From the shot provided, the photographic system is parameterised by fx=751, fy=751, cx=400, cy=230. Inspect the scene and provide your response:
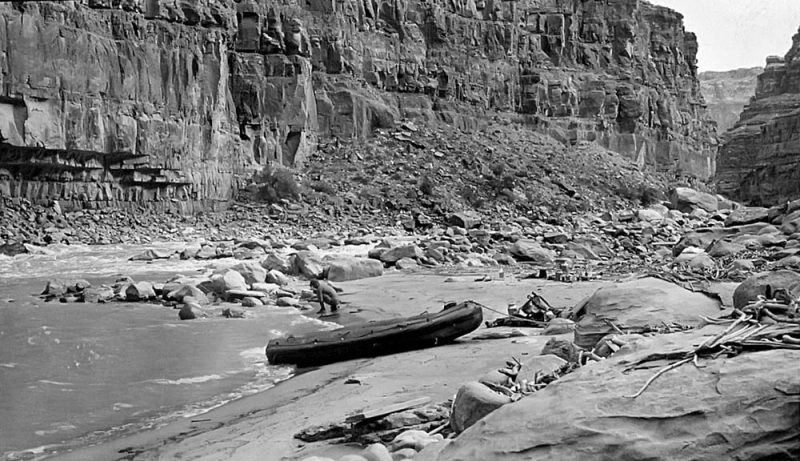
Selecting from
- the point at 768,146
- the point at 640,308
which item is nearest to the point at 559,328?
the point at 640,308

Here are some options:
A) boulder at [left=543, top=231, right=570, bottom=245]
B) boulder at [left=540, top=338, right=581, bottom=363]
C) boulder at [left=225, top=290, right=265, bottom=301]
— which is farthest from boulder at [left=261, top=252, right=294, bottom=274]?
boulder at [left=540, top=338, right=581, bottom=363]

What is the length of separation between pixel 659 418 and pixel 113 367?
731 cm

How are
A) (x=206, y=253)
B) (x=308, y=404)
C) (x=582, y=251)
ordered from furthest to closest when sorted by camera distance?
(x=206, y=253) < (x=582, y=251) < (x=308, y=404)

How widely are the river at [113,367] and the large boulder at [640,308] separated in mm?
3543

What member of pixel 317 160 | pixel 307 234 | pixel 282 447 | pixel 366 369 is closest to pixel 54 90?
pixel 307 234

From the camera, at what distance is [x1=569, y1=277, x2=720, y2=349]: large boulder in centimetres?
712

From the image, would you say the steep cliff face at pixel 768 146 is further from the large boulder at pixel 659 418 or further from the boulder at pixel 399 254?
the large boulder at pixel 659 418

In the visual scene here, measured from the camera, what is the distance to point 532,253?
72.8 ft

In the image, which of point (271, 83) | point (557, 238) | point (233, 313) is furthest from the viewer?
point (271, 83)

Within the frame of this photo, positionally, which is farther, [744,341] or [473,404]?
[473,404]

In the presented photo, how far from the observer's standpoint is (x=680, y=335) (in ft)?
14.8

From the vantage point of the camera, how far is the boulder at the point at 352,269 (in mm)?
18031

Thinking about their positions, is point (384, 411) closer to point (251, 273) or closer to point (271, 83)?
point (251, 273)

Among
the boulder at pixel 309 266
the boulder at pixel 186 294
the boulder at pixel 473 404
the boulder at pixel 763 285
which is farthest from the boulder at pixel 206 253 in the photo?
the boulder at pixel 473 404
